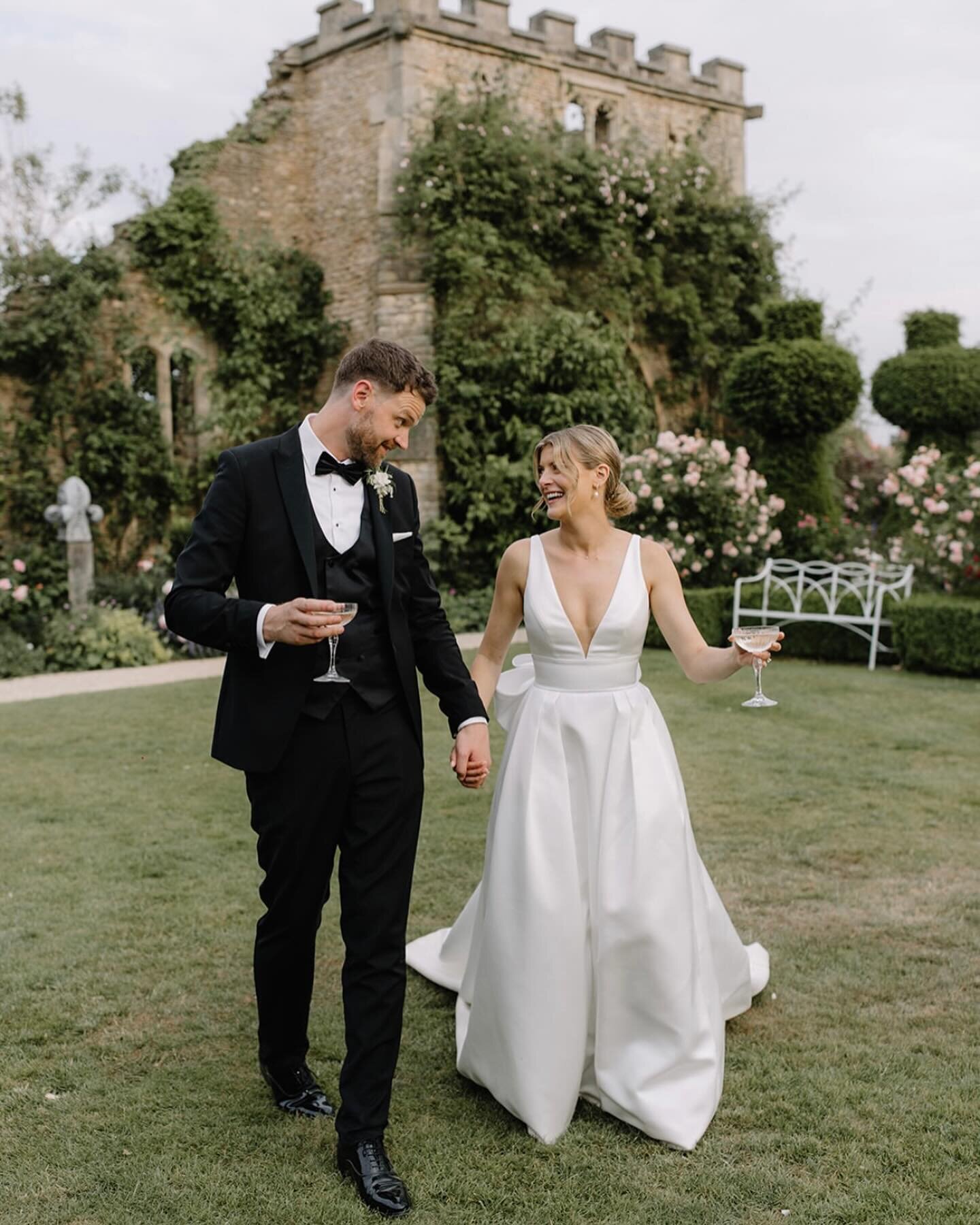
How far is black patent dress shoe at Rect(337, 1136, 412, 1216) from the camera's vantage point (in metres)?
2.79

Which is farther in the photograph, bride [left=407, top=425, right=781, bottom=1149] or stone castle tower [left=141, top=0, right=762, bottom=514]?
stone castle tower [left=141, top=0, right=762, bottom=514]

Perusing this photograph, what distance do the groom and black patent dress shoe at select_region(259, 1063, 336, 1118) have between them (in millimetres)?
357

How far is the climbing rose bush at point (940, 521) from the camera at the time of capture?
1147cm


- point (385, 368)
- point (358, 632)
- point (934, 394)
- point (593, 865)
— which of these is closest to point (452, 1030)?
point (593, 865)

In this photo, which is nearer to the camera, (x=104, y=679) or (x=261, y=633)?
(x=261, y=633)

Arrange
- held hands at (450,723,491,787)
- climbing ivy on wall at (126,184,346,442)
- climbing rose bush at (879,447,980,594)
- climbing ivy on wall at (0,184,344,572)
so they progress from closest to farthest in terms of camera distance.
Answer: held hands at (450,723,491,787), climbing rose bush at (879,447,980,594), climbing ivy on wall at (0,184,344,572), climbing ivy on wall at (126,184,346,442)

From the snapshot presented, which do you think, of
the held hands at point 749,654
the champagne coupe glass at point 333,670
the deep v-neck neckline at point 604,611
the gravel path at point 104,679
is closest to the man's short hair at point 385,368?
the champagne coupe glass at point 333,670

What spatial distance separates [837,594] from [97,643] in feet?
23.9

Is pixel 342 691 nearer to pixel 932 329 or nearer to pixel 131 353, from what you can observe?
pixel 131 353

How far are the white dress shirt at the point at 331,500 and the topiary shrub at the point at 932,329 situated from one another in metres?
13.6

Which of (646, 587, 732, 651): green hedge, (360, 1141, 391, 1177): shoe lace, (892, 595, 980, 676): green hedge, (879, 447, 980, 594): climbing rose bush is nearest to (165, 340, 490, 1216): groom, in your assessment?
(360, 1141, 391, 1177): shoe lace

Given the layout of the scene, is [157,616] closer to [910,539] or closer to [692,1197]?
[910,539]

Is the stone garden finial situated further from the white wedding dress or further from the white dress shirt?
the white dress shirt

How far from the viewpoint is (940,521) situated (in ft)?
40.0
